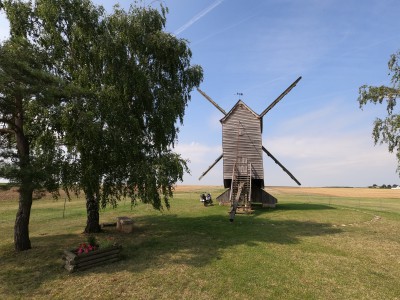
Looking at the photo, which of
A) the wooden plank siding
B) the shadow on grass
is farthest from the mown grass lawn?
the wooden plank siding

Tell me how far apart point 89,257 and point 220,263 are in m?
5.39

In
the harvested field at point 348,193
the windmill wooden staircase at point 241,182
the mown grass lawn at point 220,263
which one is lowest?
the mown grass lawn at point 220,263

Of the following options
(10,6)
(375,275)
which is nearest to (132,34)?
(10,6)

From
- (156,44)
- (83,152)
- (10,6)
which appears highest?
(10,6)

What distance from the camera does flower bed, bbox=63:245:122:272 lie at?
11133 millimetres

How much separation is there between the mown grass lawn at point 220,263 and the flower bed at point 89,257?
0.34 meters

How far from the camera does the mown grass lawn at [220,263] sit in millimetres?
9469

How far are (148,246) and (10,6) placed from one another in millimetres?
14575

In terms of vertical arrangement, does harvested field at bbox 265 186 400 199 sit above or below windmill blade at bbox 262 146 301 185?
below

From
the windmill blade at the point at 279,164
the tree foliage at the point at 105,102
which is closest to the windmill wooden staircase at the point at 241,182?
the windmill blade at the point at 279,164

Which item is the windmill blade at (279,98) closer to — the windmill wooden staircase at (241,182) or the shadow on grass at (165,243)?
the windmill wooden staircase at (241,182)

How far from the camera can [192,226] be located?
19062 millimetres

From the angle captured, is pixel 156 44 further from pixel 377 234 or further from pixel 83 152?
pixel 377 234

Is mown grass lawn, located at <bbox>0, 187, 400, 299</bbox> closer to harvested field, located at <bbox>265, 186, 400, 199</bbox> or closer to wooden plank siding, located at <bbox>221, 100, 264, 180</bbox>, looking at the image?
wooden plank siding, located at <bbox>221, 100, 264, 180</bbox>
